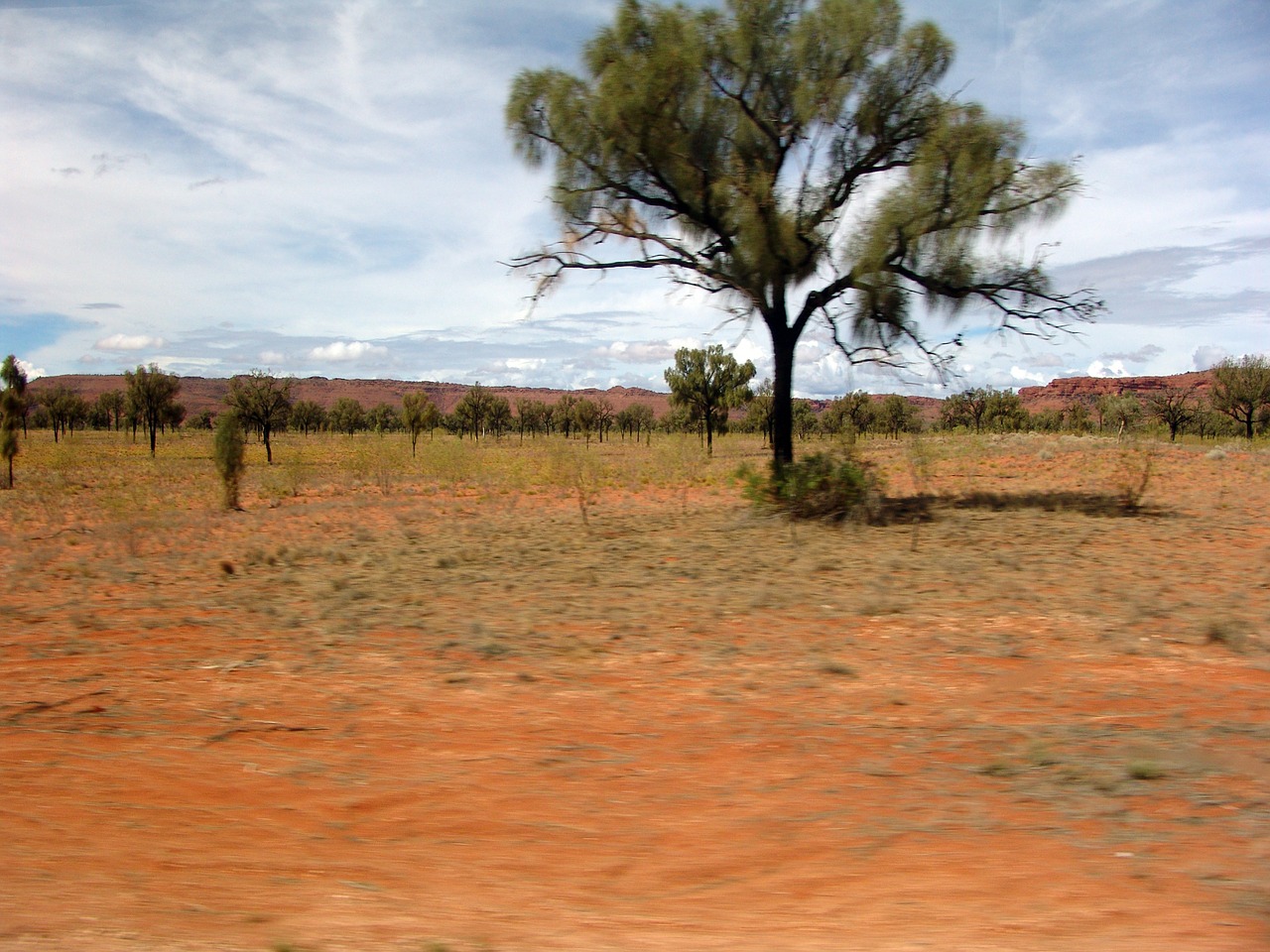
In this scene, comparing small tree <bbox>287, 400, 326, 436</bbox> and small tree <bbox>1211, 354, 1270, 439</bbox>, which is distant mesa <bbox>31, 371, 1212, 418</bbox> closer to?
small tree <bbox>287, 400, 326, 436</bbox>

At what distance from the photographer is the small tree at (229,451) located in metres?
20.6

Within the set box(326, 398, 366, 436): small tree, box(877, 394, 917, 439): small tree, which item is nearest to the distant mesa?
box(326, 398, 366, 436): small tree

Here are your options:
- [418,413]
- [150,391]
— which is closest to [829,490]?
[418,413]

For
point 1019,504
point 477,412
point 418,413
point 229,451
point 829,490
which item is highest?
point 477,412

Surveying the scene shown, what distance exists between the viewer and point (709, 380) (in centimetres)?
4469

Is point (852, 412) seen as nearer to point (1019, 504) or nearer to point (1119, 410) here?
point (1119, 410)

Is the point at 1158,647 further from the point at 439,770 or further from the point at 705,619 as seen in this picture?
the point at 439,770

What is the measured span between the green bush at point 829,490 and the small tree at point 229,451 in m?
13.8

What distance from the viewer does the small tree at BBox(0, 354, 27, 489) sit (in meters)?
27.0

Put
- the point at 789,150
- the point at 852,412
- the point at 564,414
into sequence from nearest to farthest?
the point at 789,150
the point at 852,412
the point at 564,414

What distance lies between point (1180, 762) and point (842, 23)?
1367 centimetres

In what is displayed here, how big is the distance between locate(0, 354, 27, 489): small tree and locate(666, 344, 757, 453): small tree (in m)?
28.6

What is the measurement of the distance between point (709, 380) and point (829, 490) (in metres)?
29.4

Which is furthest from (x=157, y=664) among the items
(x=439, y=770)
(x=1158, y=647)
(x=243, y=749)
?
(x=1158, y=647)
